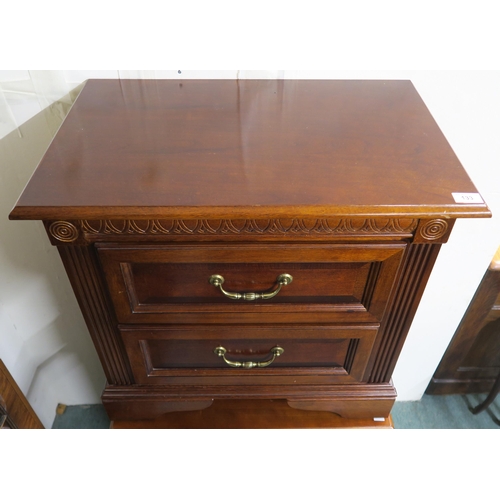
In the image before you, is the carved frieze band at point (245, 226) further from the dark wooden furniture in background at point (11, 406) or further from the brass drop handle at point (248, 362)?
the dark wooden furniture in background at point (11, 406)

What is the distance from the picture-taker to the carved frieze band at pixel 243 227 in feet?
1.82

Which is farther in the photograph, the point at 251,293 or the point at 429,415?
the point at 429,415

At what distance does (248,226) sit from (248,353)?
0.28 meters

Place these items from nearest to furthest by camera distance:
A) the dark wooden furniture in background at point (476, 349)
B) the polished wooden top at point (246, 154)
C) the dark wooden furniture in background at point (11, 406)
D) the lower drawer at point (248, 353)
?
the polished wooden top at point (246, 154) → the lower drawer at point (248, 353) → the dark wooden furniture in background at point (11, 406) → the dark wooden furniture in background at point (476, 349)

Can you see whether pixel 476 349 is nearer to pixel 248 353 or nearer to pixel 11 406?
pixel 248 353

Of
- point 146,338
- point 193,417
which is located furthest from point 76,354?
point 146,338

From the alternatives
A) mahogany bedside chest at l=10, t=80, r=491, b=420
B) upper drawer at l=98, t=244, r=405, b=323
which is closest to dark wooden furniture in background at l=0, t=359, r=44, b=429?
mahogany bedside chest at l=10, t=80, r=491, b=420

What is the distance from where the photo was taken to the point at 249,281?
637 mm

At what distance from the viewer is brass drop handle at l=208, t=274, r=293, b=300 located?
0.62 meters

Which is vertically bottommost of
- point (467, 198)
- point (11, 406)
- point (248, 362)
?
point (11, 406)

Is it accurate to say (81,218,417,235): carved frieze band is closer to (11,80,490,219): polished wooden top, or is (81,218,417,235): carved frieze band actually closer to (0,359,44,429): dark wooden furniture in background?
(11,80,490,219): polished wooden top

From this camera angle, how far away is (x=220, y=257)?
1.96ft

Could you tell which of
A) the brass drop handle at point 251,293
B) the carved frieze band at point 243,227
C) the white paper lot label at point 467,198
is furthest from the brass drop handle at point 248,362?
the white paper lot label at point 467,198

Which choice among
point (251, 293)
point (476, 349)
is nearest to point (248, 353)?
point (251, 293)
